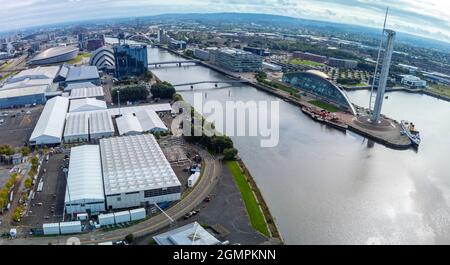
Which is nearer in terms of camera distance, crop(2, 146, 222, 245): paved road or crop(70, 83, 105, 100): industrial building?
crop(2, 146, 222, 245): paved road

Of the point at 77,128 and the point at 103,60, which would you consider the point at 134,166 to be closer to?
the point at 77,128

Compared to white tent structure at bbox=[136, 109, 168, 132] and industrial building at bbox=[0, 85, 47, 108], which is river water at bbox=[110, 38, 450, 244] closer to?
white tent structure at bbox=[136, 109, 168, 132]

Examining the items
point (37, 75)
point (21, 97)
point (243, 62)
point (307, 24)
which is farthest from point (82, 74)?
point (307, 24)

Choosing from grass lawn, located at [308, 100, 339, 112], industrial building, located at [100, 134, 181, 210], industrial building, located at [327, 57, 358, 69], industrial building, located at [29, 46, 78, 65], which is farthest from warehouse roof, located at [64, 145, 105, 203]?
industrial building, located at [327, 57, 358, 69]

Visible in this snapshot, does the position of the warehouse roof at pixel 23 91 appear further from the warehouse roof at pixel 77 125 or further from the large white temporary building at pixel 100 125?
the large white temporary building at pixel 100 125

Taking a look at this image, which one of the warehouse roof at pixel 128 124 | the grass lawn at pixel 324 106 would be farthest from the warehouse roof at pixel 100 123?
the grass lawn at pixel 324 106

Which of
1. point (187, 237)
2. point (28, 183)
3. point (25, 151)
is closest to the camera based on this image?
point (187, 237)

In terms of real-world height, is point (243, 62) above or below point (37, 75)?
above

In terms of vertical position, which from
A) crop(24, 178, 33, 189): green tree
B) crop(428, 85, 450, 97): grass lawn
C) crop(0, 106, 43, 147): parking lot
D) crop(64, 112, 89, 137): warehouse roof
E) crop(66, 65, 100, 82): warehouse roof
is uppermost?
crop(66, 65, 100, 82): warehouse roof

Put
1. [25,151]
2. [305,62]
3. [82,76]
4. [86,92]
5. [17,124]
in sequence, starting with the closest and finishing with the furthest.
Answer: [25,151]
[17,124]
[86,92]
[82,76]
[305,62]
